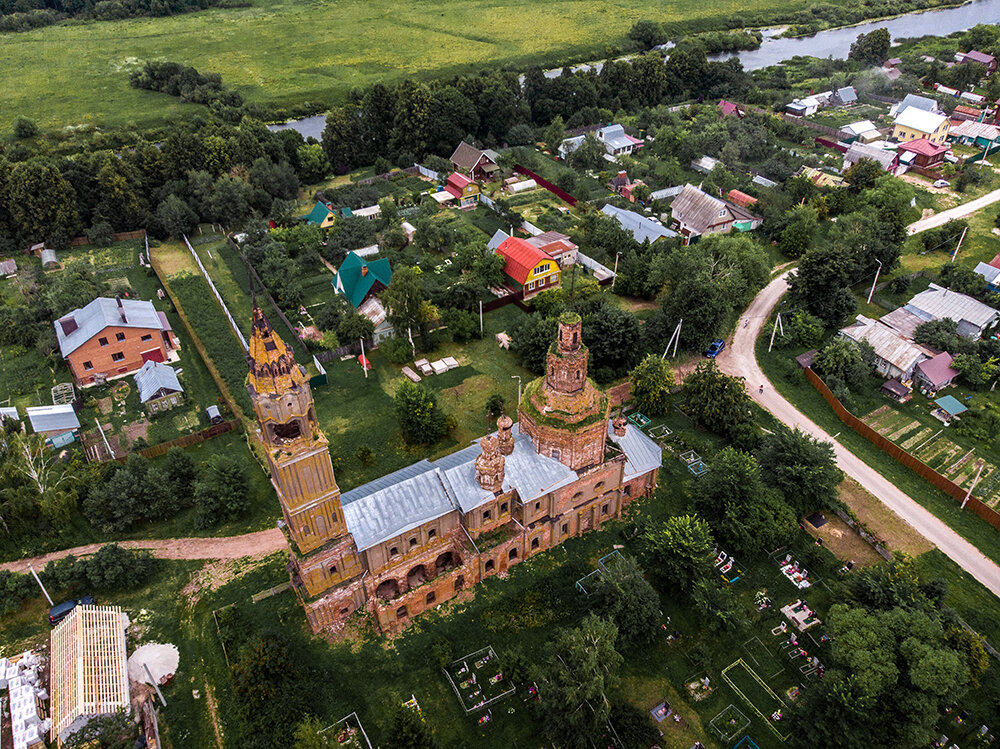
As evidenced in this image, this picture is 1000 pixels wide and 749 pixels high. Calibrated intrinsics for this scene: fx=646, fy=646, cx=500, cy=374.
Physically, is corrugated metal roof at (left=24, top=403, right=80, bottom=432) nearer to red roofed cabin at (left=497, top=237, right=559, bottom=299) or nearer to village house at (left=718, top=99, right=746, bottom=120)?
red roofed cabin at (left=497, top=237, right=559, bottom=299)

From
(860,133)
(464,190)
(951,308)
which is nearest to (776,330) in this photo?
(951,308)

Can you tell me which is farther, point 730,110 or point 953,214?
point 730,110

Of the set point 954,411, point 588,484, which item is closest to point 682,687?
point 588,484

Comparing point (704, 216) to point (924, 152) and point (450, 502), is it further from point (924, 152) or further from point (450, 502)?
point (450, 502)

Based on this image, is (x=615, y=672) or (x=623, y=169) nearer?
(x=615, y=672)

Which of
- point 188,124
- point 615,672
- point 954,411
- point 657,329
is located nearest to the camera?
point 615,672

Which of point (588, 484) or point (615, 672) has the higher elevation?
point (588, 484)

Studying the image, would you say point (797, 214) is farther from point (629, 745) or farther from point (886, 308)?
point (629, 745)
